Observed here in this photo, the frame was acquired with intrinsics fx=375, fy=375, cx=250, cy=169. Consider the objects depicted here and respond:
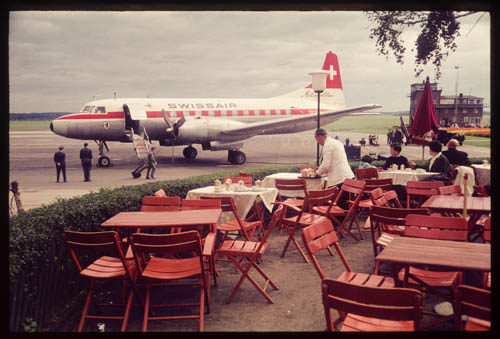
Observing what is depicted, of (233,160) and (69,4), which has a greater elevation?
(69,4)

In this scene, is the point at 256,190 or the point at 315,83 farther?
the point at 315,83

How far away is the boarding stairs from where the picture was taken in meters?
17.4

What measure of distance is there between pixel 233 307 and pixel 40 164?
21.6 m

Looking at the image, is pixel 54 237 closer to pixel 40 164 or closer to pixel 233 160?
pixel 233 160

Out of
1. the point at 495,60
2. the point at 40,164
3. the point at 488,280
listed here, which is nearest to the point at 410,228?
the point at 488,280

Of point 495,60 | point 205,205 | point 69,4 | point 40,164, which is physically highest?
point 69,4

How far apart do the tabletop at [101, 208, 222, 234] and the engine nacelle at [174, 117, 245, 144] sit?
1438 cm

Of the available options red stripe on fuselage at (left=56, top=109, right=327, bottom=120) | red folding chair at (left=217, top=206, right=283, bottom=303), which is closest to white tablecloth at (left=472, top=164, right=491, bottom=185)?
red folding chair at (left=217, top=206, right=283, bottom=303)

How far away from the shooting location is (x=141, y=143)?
18.1m

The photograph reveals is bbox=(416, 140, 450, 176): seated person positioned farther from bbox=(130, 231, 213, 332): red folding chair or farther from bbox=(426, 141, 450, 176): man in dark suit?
bbox=(130, 231, 213, 332): red folding chair

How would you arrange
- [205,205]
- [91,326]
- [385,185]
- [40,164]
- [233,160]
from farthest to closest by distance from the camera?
1. [40,164]
2. [233,160]
3. [385,185]
4. [205,205]
5. [91,326]

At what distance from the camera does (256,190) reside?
6617 mm

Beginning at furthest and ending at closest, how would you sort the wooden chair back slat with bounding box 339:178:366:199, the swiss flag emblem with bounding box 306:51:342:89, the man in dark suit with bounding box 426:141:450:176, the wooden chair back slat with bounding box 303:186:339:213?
the swiss flag emblem with bounding box 306:51:342:89, the man in dark suit with bounding box 426:141:450:176, the wooden chair back slat with bounding box 339:178:366:199, the wooden chair back slat with bounding box 303:186:339:213

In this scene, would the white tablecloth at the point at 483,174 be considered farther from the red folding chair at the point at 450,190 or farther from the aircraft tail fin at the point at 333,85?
the aircraft tail fin at the point at 333,85
